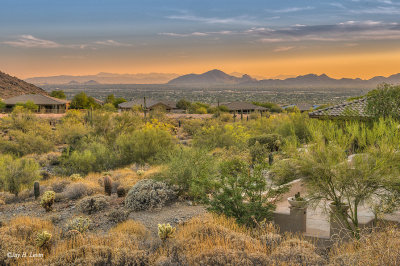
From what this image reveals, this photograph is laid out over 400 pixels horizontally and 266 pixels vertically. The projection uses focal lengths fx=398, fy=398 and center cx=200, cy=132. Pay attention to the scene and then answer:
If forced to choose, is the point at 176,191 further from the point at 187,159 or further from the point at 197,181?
the point at 197,181

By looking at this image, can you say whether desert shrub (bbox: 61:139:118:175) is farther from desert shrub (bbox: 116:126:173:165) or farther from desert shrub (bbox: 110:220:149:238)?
desert shrub (bbox: 110:220:149:238)

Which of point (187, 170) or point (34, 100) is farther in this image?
point (34, 100)

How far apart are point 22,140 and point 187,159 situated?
59.4ft

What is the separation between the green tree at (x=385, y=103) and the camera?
1708cm

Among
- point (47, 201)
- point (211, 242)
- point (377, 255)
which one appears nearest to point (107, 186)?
point (47, 201)

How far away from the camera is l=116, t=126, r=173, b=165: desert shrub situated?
74.3 feet

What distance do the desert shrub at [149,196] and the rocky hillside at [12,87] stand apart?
95.3 metres

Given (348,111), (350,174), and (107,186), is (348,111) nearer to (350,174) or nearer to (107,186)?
(350,174)

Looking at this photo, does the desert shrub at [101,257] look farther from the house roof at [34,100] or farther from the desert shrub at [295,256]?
the house roof at [34,100]

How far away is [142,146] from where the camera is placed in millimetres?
22734

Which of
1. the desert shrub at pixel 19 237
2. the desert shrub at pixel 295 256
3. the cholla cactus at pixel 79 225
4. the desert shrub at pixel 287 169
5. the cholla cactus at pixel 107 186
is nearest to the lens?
the desert shrub at pixel 295 256

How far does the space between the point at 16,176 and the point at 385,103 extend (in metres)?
16.6

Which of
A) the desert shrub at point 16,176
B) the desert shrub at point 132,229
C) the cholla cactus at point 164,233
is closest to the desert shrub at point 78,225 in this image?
the desert shrub at point 132,229

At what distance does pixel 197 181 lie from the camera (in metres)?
11.1
